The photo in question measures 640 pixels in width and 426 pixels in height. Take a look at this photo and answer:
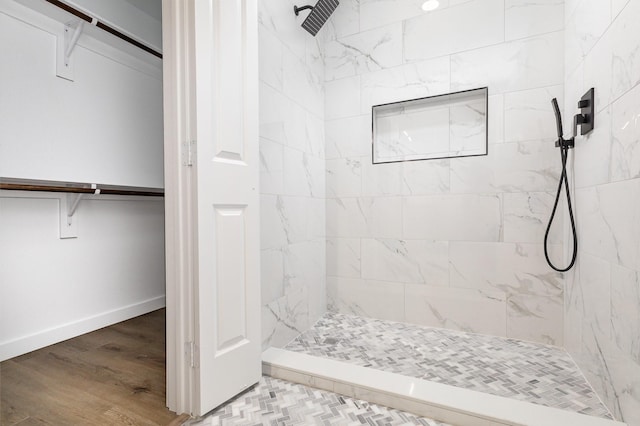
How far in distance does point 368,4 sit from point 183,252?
221 cm

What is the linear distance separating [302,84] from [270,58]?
0.38 meters

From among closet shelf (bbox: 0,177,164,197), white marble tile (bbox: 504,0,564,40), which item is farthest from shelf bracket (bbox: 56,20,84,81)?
white marble tile (bbox: 504,0,564,40)

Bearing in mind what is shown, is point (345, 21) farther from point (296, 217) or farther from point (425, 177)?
point (296, 217)

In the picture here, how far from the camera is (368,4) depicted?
2.34 meters

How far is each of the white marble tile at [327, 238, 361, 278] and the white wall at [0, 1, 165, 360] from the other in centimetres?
152

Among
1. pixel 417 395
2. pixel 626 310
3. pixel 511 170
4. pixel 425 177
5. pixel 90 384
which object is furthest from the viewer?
pixel 425 177

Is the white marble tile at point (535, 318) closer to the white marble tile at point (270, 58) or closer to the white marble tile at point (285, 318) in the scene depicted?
the white marble tile at point (285, 318)

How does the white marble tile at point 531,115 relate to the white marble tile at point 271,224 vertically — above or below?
above

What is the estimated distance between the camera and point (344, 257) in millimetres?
2471

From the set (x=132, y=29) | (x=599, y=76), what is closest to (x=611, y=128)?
(x=599, y=76)

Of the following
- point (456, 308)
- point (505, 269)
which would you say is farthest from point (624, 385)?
point (456, 308)

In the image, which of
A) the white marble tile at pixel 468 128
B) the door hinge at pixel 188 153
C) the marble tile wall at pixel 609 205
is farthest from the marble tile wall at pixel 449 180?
the door hinge at pixel 188 153

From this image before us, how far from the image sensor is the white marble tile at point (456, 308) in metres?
2.02

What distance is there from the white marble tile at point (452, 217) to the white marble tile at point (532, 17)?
1.02 meters
